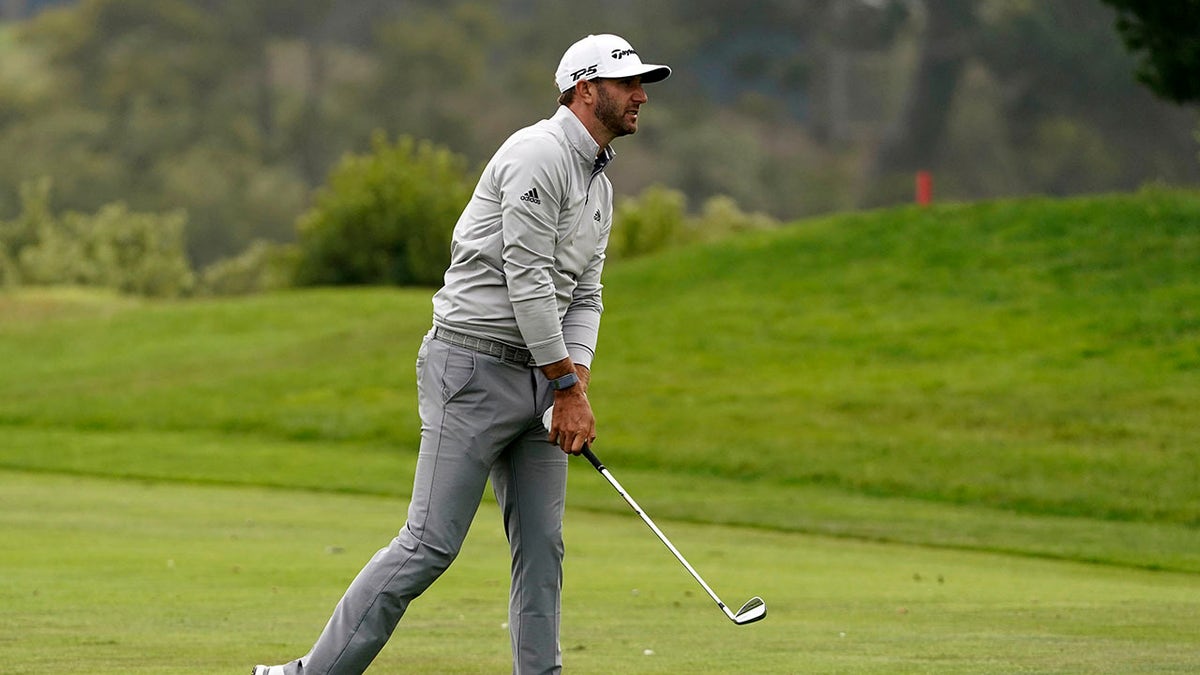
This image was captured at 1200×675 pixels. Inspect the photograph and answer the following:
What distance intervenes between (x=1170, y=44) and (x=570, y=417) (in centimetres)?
2216

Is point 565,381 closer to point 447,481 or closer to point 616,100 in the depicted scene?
point 447,481

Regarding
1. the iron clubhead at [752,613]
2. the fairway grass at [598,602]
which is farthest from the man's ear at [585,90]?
the fairway grass at [598,602]

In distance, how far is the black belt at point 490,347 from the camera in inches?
234

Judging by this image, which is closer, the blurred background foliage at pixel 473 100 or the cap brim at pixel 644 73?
the cap brim at pixel 644 73

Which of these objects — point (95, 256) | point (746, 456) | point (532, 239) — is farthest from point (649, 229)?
point (532, 239)

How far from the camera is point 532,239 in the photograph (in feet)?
18.9

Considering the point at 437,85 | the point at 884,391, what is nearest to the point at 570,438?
the point at 884,391

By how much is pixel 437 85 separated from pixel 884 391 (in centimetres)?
7908

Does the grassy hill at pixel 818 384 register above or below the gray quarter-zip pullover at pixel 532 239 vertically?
below

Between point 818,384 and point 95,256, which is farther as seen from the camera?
point 95,256

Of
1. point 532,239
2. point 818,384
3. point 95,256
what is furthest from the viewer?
point 95,256

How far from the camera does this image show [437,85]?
10150 centimetres

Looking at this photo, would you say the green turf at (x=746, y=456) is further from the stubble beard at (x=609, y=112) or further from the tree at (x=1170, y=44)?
the tree at (x=1170, y=44)

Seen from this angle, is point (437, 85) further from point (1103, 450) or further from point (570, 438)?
point (570, 438)
